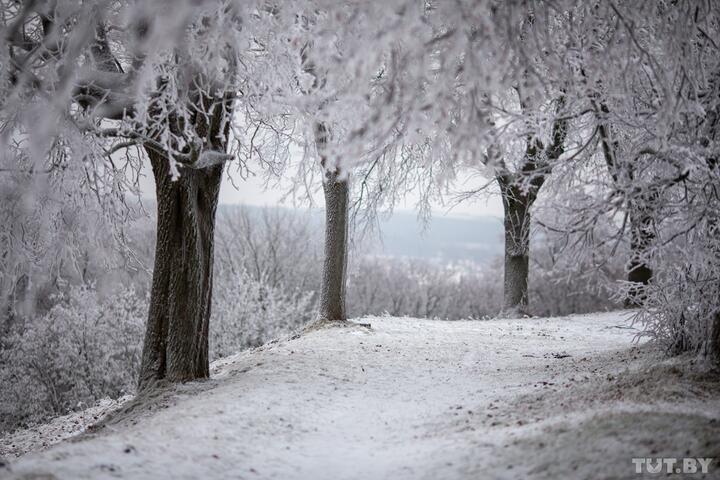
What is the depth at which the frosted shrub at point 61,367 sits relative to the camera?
16.3 m

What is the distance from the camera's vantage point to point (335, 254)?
10961mm

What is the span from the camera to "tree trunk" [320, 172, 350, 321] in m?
10.9

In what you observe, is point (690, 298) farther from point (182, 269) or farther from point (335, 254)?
point (335, 254)

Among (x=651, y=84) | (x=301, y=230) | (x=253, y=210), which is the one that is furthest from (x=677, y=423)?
(x=253, y=210)

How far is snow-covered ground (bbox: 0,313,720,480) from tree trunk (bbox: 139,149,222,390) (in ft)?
1.55

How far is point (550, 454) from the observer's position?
151 inches

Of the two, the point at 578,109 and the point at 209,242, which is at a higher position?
the point at 578,109

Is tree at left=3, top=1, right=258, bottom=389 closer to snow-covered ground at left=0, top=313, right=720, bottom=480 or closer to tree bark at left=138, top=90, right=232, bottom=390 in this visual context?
tree bark at left=138, top=90, right=232, bottom=390

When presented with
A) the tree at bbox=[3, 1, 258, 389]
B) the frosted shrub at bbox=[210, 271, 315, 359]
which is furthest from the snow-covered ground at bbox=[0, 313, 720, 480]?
the frosted shrub at bbox=[210, 271, 315, 359]

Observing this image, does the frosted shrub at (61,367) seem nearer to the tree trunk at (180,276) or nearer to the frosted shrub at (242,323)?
the frosted shrub at (242,323)

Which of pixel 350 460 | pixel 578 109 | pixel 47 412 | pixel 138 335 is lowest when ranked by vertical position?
pixel 47 412

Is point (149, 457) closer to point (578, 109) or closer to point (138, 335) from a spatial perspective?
point (578, 109)

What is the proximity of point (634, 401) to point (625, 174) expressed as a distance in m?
1.93

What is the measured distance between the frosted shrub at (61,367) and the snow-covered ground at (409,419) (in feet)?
32.4
